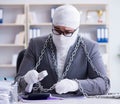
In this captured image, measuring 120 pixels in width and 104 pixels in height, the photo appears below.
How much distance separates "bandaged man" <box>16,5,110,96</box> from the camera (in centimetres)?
198

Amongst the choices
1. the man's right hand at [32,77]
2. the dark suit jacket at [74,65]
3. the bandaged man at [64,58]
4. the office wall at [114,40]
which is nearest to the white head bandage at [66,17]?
the bandaged man at [64,58]

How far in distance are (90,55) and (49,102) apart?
64 cm

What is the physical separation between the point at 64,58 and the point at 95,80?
27 cm

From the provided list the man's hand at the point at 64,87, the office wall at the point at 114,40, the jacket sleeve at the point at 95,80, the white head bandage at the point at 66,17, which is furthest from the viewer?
the office wall at the point at 114,40

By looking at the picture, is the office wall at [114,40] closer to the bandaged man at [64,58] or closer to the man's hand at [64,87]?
the bandaged man at [64,58]

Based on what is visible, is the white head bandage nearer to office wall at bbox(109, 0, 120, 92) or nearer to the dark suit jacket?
the dark suit jacket

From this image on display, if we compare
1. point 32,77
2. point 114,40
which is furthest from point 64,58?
point 114,40

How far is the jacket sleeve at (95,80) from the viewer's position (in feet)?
6.10

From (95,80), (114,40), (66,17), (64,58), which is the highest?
(66,17)

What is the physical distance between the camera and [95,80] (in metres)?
1.94

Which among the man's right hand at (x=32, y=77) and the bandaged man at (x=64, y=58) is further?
the bandaged man at (x=64, y=58)

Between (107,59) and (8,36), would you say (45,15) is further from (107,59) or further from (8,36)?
(107,59)

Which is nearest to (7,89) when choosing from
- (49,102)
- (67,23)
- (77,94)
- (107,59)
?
(49,102)

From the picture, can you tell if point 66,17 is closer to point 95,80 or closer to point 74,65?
point 74,65
